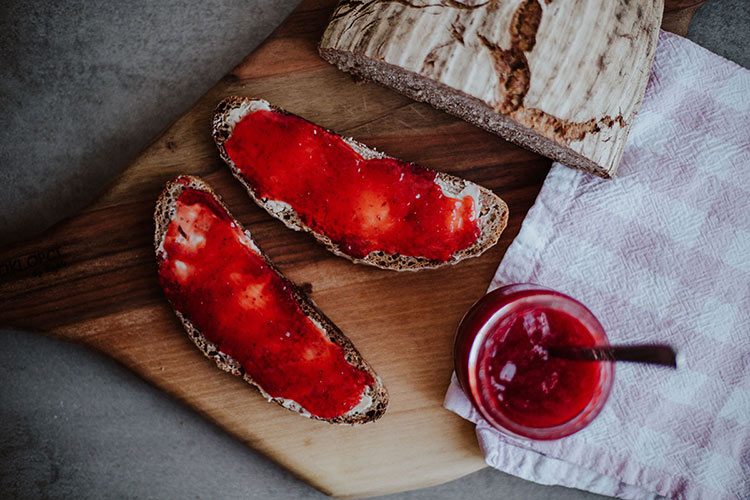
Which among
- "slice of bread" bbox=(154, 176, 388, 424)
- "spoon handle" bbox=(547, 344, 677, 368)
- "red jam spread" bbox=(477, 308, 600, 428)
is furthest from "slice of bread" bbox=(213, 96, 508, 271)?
"spoon handle" bbox=(547, 344, 677, 368)

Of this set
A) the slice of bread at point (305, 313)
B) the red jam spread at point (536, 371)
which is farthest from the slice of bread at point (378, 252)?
the red jam spread at point (536, 371)

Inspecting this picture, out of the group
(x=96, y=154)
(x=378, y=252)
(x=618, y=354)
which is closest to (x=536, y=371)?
(x=618, y=354)

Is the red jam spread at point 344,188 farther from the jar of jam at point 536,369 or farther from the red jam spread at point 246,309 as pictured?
the jar of jam at point 536,369

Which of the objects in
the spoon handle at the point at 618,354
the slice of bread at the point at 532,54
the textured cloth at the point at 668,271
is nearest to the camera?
the spoon handle at the point at 618,354

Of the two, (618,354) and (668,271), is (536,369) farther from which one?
(668,271)

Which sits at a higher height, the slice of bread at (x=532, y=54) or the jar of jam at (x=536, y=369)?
the slice of bread at (x=532, y=54)

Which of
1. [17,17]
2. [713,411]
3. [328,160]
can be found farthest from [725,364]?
[17,17]
